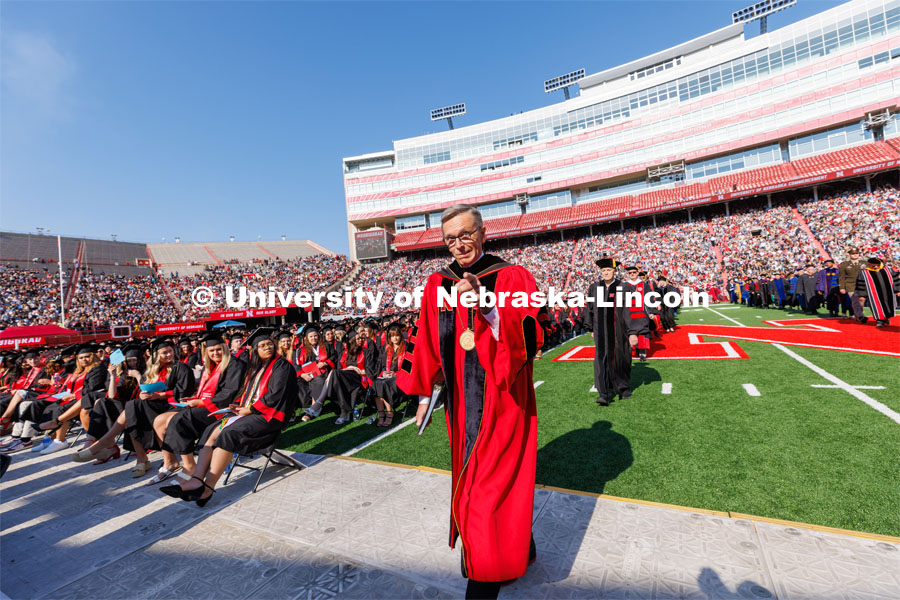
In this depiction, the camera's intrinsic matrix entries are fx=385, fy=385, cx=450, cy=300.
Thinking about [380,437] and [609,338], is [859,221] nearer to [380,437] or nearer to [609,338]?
[609,338]

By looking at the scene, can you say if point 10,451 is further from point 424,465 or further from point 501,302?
point 501,302

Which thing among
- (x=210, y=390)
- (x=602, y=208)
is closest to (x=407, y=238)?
(x=602, y=208)

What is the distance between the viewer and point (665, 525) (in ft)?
8.74

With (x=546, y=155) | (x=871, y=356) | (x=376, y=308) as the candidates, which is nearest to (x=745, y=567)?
(x=871, y=356)

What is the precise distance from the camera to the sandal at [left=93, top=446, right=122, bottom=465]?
516 centimetres

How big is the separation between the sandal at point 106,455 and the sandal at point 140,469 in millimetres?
820

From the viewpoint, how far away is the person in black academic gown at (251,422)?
3.62 meters

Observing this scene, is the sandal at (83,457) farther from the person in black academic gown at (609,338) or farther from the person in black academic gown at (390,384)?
the person in black academic gown at (609,338)

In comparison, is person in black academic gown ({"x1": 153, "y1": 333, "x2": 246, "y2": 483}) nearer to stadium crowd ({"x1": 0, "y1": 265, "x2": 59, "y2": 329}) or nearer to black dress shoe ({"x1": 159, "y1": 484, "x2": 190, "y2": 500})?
black dress shoe ({"x1": 159, "y1": 484, "x2": 190, "y2": 500})

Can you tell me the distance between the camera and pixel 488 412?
2.21m

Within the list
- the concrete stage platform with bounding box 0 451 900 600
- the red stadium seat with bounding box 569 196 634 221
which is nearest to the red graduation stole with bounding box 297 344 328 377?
the concrete stage platform with bounding box 0 451 900 600

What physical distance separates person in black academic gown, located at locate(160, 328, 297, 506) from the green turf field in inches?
48.0

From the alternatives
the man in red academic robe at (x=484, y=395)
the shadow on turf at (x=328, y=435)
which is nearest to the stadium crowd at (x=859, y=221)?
the shadow on turf at (x=328, y=435)

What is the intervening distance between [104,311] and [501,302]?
139 ft
